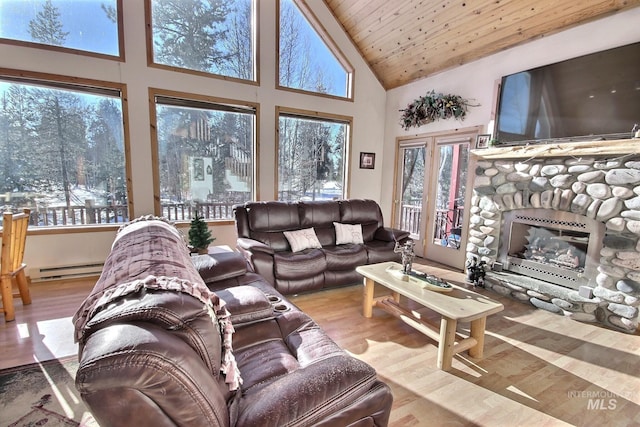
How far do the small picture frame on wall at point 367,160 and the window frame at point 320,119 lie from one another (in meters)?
0.25

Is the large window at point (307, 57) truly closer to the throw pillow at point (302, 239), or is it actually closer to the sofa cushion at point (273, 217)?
the sofa cushion at point (273, 217)

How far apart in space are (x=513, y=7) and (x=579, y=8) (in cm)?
59

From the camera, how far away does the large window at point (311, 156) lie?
4.95m

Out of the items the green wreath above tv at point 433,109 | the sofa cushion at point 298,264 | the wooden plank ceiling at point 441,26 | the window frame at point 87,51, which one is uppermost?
the wooden plank ceiling at point 441,26

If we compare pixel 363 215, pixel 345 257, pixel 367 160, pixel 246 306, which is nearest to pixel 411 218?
pixel 367 160

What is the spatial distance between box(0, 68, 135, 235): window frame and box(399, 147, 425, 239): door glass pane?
421 cm

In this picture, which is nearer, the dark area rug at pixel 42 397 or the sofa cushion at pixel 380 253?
the dark area rug at pixel 42 397

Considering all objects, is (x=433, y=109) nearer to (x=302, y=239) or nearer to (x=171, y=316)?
(x=302, y=239)

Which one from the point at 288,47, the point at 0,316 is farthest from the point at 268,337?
the point at 288,47

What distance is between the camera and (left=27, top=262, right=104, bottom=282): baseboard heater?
3.53 meters

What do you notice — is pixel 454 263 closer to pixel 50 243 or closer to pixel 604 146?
pixel 604 146

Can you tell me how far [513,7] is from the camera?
330 centimetres

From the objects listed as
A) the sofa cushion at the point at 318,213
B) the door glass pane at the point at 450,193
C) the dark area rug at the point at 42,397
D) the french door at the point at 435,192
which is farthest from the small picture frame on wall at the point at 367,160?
the dark area rug at the point at 42,397

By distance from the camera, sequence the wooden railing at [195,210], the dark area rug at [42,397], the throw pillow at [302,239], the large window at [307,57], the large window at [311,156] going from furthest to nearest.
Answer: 1. the large window at [311,156]
2. the large window at [307,57]
3. the wooden railing at [195,210]
4. the throw pillow at [302,239]
5. the dark area rug at [42,397]
